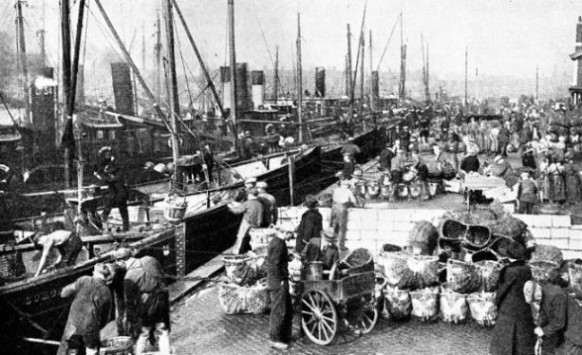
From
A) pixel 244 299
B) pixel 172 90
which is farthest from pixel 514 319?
pixel 172 90

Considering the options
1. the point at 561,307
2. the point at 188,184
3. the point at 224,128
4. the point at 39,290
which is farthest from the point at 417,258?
the point at 224,128

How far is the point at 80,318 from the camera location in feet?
24.6

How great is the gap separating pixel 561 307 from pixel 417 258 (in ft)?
9.51

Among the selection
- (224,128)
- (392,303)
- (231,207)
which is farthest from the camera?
(224,128)

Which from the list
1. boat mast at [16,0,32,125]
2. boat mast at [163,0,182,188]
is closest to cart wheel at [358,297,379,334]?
boat mast at [163,0,182,188]

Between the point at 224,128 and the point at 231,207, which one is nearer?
the point at 231,207

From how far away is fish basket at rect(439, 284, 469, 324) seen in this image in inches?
372

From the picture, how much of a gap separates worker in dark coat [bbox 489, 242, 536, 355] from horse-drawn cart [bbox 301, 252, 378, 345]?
1955 mm

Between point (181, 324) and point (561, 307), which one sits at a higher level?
point (561, 307)

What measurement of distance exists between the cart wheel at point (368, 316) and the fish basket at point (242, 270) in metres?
1.86

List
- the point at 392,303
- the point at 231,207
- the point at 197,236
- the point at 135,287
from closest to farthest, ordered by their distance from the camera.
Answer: the point at 135,287 < the point at 392,303 < the point at 197,236 < the point at 231,207

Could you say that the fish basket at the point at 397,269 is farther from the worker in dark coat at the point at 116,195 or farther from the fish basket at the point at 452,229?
the worker in dark coat at the point at 116,195

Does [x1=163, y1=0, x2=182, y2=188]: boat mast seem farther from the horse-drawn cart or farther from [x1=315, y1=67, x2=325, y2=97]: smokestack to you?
[x1=315, y1=67, x2=325, y2=97]: smokestack

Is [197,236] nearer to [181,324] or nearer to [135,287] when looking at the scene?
[181,324]
